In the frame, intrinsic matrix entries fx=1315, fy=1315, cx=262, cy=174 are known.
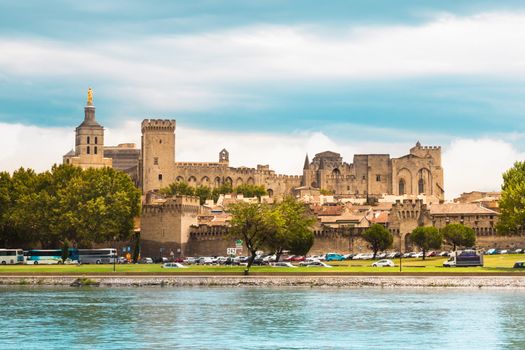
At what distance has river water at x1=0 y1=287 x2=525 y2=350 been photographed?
57625 mm

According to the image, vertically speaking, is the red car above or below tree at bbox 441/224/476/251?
below

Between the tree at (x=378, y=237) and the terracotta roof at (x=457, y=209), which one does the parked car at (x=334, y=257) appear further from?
the terracotta roof at (x=457, y=209)

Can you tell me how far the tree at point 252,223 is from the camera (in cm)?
10175

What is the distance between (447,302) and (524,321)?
11.4 m

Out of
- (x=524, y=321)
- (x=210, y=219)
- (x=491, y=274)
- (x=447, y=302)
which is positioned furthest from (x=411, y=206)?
(x=524, y=321)

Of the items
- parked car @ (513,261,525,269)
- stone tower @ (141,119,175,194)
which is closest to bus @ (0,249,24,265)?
parked car @ (513,261,525,269)

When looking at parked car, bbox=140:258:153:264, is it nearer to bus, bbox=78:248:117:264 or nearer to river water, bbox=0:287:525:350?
bus, bbox=78:248:117:264

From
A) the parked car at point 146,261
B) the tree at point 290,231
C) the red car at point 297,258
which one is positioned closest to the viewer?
the tree at point 290,231

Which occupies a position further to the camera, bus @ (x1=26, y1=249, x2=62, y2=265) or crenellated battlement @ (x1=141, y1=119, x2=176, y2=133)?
crenellated battlement @ (x1=141, y1=119, x2=176, y2=133)

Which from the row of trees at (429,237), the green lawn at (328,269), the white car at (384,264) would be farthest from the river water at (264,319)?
the row of trees at (429,237)

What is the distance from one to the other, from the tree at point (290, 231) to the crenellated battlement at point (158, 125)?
79931 mm

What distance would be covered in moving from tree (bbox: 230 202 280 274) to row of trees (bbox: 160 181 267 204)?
248 ft

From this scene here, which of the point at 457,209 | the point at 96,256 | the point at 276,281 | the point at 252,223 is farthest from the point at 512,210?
→ the point at 96,256

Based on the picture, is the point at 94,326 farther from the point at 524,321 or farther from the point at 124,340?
the point at 524,321
